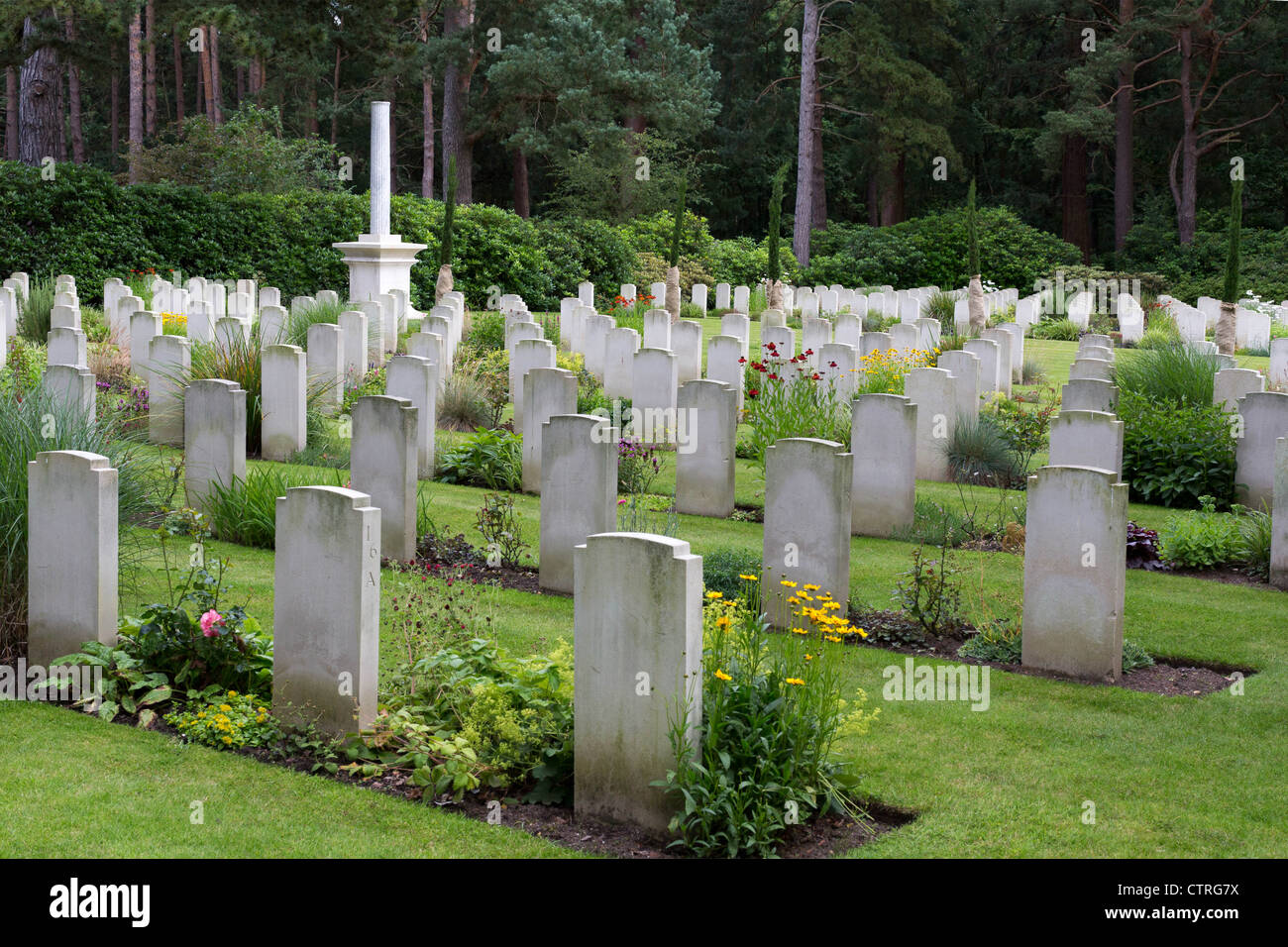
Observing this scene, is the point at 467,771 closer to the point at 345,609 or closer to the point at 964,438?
the point at 345,609

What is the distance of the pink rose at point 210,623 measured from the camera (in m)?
6.27

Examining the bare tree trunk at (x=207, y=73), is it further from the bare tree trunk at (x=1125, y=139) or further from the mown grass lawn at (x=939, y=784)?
the mown grass lawn at (x=939, y=784)

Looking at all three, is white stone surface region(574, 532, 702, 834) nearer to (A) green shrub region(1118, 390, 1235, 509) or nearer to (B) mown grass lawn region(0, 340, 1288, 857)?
(B) mown grass lawn region(0, 340, 1288, 857)

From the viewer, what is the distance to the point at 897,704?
22.1 ft

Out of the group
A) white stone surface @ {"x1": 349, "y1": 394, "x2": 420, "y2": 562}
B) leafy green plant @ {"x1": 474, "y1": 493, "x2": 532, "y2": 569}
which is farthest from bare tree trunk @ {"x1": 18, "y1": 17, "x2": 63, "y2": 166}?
leafy green plant @ {"x1": 474, "y1": 493, "x2": 532, "y2": 569}

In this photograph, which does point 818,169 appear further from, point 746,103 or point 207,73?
point 207,73

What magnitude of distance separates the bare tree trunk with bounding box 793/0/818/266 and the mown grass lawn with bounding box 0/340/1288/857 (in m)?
31.9

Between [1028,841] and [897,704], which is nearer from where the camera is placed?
[1028,841]

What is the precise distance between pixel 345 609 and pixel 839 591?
3.19 m

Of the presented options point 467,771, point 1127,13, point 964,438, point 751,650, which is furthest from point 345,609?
point 1127,13

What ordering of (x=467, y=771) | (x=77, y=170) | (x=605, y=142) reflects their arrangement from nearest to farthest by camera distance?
(x=467, y=771) < (x=77, y=170) < (x=605, y=142)

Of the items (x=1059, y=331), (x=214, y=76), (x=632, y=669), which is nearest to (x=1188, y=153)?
(x=1059, y=331)

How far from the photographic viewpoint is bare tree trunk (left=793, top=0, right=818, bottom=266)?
126 feet

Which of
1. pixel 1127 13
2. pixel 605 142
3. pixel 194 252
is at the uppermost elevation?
pixel 1127 13
